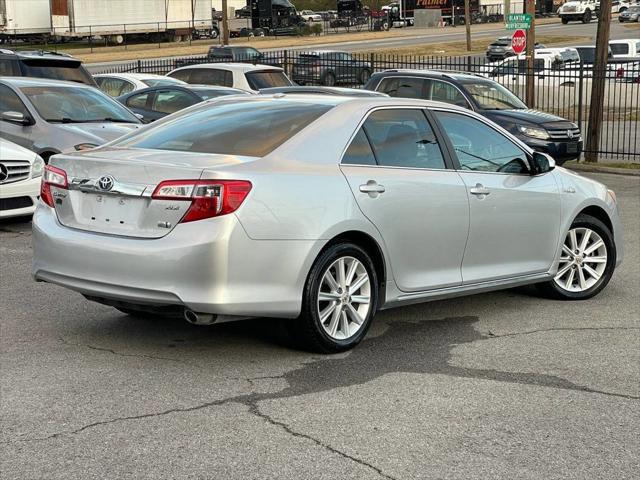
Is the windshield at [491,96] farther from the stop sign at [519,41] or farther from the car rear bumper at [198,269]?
the car rear bumper at [198,269]

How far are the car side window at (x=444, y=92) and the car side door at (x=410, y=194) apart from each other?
10.5 m

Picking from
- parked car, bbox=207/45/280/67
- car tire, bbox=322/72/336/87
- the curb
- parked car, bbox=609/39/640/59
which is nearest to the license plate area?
the curb

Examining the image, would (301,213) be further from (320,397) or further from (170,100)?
(170,100)

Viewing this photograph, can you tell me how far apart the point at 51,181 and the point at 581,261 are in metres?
4.19

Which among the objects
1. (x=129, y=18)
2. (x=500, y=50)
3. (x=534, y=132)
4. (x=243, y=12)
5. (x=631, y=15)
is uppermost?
(x=243, y=12)

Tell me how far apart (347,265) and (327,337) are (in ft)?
1.50

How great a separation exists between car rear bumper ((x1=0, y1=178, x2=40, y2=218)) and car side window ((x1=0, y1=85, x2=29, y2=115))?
222 centimetres

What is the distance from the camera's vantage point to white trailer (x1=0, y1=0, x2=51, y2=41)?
188 feet

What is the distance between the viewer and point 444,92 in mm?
17531

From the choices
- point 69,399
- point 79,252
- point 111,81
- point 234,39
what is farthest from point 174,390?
point 234,39

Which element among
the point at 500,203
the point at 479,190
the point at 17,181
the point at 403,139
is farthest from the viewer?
the point at 17,181

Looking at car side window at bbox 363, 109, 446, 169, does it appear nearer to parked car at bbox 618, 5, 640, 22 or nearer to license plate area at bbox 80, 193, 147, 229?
license plate area at bbox 80, 193, 147, 229

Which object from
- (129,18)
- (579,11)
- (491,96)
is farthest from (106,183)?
(579,11)

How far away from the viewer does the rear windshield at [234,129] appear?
630 centimetres
